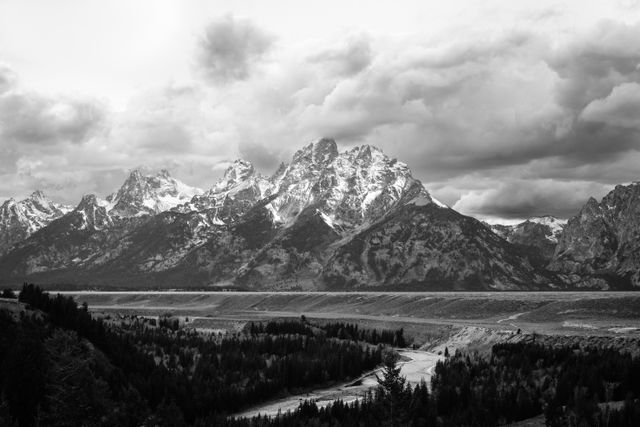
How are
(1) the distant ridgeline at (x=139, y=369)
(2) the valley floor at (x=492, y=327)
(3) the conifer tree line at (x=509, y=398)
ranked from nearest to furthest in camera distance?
(3) the conifer tree line at (x=509, y=398) → (1) the distant ridgeline at (x=139, y=369) → (2) the valley floor at (x=492, y=327)

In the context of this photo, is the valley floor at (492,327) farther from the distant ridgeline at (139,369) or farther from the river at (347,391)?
the distant ridgeline at (139,369)

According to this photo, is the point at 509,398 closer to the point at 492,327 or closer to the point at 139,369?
the point at 139,369

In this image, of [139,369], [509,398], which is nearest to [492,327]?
[509,398]

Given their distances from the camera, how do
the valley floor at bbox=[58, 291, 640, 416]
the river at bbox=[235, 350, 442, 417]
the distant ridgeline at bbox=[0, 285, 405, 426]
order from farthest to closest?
the valley floor at bbox=[58, 291, 640, 416] < the river at bbox=[235, 350, 442, 417] < the distant ridgeline at bbox=[0, 285, 405, 426]

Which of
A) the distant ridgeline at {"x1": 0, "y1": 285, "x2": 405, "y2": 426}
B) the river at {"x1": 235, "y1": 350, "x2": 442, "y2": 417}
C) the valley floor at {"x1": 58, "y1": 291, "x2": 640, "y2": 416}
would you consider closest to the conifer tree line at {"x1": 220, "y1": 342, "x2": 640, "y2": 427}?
the river at {"x1": 235, "y1": 350, "x2": 442, "y2": 417}

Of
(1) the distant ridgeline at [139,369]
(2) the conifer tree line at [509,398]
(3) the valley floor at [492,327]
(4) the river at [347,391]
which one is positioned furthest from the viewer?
(3) the valley floor at [492,327]

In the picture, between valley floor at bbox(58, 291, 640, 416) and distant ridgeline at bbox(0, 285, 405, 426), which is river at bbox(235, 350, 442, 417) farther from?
distant ridgeline at bbox(0, 285, 405, 426)

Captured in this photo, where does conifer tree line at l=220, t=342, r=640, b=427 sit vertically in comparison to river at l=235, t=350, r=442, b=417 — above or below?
above

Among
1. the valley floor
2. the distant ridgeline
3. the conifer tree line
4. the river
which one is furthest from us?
the valley floor

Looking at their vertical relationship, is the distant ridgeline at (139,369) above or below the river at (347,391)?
above

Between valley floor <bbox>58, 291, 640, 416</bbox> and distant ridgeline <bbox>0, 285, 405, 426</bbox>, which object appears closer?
distant ridgeline <bbox>0, 285, 405, 426</bbox>

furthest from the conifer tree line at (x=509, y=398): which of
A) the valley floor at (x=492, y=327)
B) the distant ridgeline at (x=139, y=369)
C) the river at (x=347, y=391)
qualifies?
the distant ridgeline at (x=139, y=369)
